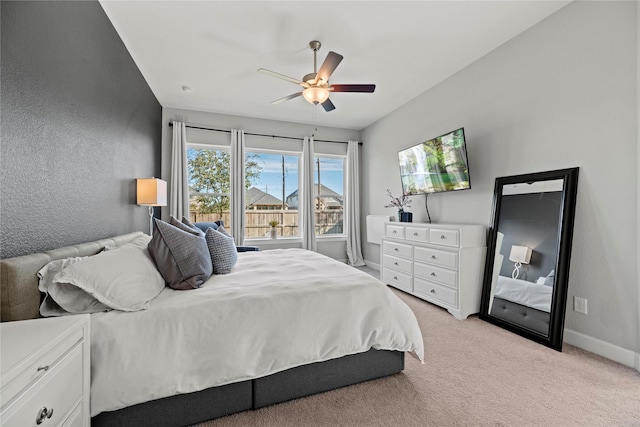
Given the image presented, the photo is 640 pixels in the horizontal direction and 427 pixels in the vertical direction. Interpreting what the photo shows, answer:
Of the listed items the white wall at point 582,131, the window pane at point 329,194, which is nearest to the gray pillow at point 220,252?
the white wall at point 582,131

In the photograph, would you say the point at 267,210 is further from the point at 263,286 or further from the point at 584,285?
the point at 584,285

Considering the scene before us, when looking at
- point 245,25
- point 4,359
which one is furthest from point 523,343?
point 245,25

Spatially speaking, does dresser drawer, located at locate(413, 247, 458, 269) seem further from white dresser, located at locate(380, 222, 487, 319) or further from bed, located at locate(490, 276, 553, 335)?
bed, located at locate(490, 276, 553, 335)

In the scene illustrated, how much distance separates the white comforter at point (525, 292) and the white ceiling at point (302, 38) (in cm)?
237

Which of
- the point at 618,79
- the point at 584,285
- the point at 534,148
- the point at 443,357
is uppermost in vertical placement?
the point at 618,79

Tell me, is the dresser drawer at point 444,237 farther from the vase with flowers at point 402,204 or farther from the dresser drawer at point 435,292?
the vase with flowers at point 402,204

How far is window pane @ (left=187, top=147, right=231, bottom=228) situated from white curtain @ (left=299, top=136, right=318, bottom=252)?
52.4 inches

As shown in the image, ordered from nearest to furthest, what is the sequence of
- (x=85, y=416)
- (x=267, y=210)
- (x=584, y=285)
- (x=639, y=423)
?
(x=85, y=416) → (x=639, y=423) → (x=584, y=285) → (x=267, y=210)

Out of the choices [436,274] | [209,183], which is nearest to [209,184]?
[209,183]

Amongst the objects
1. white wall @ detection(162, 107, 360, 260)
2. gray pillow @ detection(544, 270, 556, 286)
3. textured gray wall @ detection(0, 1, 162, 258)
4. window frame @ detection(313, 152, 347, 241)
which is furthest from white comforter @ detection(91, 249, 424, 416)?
window frame @ detection(313, 152, 347, 241)

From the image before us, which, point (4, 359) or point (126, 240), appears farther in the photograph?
point (126, 240)

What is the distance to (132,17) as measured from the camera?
2.37 m

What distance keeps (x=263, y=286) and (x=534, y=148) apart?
2.74m

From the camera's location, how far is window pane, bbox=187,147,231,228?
458 centimetres
